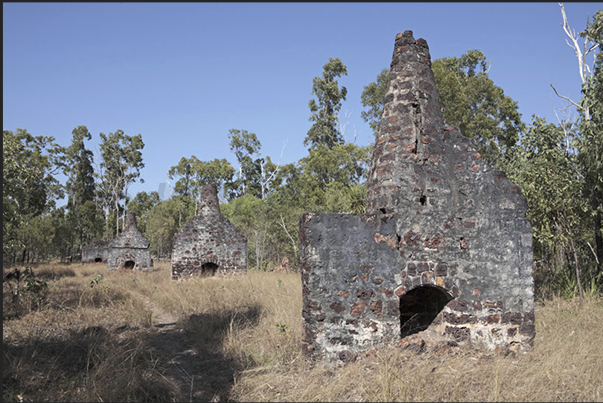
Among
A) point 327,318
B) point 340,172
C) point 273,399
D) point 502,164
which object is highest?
point 340,172

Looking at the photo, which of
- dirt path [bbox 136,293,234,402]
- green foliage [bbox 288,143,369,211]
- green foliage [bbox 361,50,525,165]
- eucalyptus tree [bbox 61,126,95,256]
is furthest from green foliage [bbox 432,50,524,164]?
eucalyptus tree [bbox 61,126,95,256]

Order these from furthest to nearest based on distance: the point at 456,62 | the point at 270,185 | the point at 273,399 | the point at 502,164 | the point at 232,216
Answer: the point at 270,185
the point at 232,216
the point at 456,62
the point at 502,164
the point at 273,399

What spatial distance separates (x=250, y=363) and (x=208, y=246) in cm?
1092

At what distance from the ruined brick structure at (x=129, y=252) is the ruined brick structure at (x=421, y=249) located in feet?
60.4

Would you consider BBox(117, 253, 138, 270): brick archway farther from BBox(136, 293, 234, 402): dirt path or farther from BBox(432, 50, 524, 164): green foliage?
BBox(432, 50, 524, 164): green foliage

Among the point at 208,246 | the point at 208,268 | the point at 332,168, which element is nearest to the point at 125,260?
the point at 208,268

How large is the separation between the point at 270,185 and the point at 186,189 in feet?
38.7

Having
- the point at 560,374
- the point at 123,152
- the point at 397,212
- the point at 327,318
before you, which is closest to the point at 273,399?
the point at 327,318

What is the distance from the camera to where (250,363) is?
6.28 m

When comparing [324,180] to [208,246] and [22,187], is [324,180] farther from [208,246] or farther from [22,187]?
[22,187]

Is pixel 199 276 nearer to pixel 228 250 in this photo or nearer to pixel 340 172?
pixel 228 250

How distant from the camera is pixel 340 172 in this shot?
3153cm

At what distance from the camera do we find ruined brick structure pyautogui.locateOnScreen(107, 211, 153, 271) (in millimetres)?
21859

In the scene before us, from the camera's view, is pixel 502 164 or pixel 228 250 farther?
pixel 228 250
